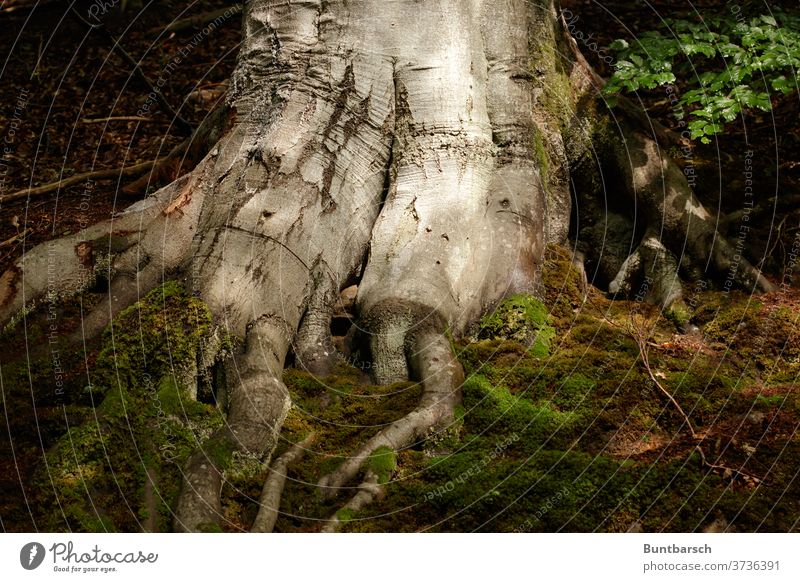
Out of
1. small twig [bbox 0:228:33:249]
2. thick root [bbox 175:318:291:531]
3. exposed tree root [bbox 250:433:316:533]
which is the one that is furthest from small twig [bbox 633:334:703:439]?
small twig [bbox 0:228:33:249]

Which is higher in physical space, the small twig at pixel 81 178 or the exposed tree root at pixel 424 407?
the small twig at pixel 81 178

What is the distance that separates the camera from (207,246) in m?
5.34

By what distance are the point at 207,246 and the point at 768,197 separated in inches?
183

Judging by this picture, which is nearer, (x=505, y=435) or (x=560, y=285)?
(x=505, y=435)

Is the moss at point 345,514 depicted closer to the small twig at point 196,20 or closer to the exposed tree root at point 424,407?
the exposed tree root at point 424,407

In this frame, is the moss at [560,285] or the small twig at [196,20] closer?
the moss at [560,285]

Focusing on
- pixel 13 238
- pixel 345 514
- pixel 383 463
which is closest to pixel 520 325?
pixel 383 463

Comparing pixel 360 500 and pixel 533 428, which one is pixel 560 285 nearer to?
pixel 533 428

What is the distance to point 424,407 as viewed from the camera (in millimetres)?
4680

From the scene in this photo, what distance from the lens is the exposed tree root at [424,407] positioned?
4.33m

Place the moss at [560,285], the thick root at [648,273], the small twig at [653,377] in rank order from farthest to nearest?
the thick root at [648,273] → the moss at [560,285] → the small twig at [653,377]
